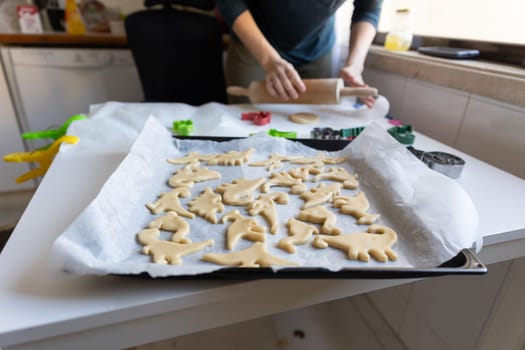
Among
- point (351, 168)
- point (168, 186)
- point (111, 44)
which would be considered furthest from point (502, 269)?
point (111, 44)

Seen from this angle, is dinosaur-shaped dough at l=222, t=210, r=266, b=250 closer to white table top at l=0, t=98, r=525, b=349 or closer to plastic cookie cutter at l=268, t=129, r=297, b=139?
white table top at l=0, t=98, r=525, b=349

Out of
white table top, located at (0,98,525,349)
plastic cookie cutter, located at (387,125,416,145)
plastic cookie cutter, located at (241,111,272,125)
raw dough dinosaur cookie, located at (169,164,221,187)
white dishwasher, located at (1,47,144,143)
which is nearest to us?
white table top, located at (0,98,525,349)

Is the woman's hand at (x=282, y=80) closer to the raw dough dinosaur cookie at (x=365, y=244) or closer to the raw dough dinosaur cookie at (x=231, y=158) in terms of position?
the raw dough dinosaur cookie at (x=231, y=158)

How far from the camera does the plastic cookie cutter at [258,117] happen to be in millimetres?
825

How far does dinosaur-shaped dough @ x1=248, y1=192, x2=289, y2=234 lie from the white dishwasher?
1364 mm

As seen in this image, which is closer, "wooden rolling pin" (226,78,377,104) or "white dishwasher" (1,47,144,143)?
"wooden rolling pin" (226,78,377,104)

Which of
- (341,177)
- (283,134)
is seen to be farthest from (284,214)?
(283,134)

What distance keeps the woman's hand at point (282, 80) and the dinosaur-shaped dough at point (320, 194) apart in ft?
1.25

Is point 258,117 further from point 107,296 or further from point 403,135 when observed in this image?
point 107,296

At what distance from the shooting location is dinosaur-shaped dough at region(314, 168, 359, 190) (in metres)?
0.55

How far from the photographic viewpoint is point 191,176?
1.79ft

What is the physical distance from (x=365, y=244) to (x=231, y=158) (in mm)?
303

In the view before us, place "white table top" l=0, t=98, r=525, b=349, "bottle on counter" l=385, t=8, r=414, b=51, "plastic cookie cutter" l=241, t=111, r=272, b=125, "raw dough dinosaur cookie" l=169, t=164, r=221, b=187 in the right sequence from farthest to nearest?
"bottle on counter" l=385, t=8, r=414, b=51 → "plastic cookie cutter" l=241, t=111, r=272, b=125 → "raw dough dinosaur cookie" l=169, t=164, r=221, b=187 → "white table top" l=0, t=98, r=525, b=349

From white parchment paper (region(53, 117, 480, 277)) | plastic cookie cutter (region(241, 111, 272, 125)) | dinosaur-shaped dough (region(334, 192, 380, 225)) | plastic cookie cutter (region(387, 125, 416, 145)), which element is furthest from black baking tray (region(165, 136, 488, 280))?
plastic cookie cutter (region(241, 111, 272, 125))
